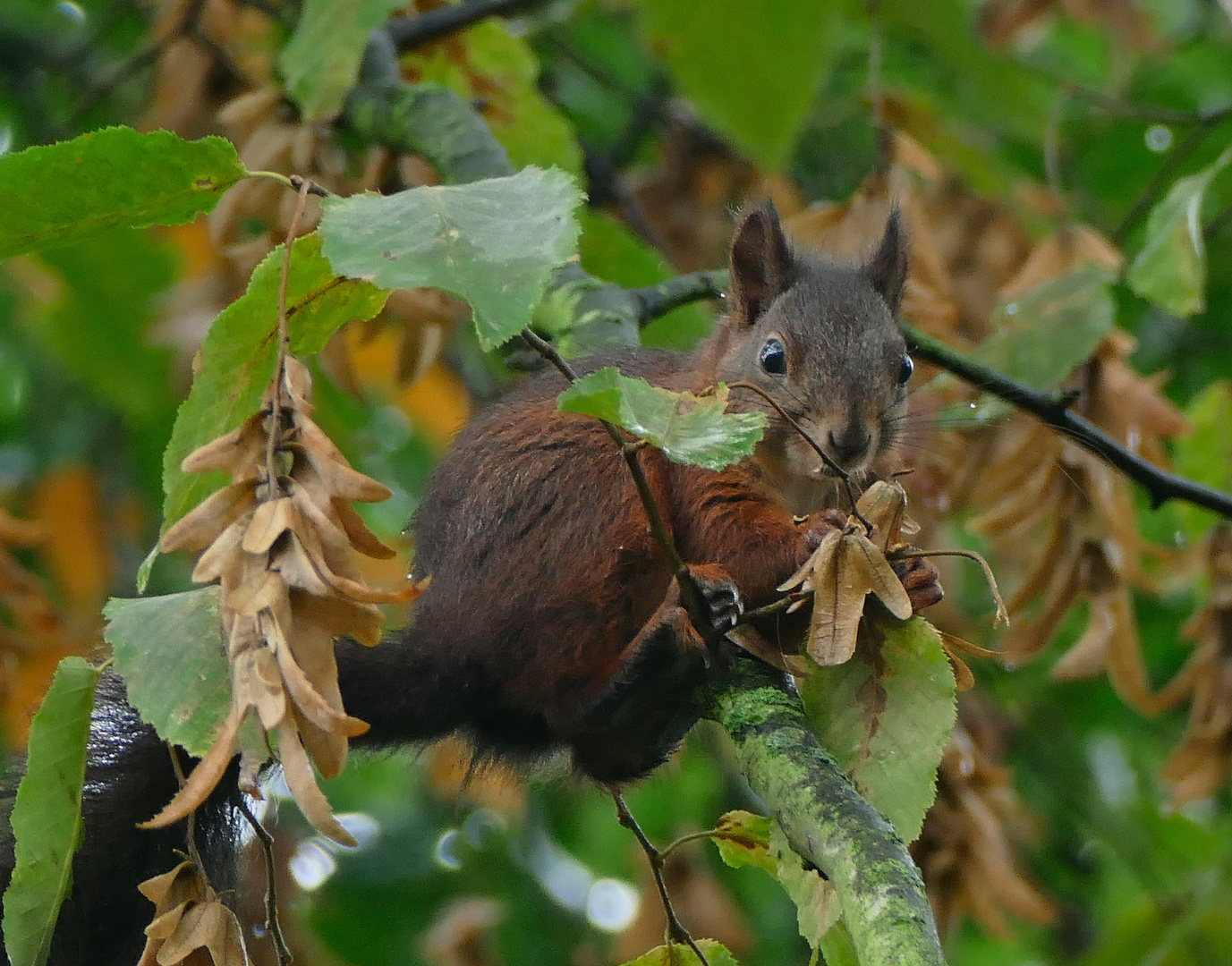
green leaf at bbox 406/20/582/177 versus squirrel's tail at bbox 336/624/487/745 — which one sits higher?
green leaf at bbox 406/20/582/177

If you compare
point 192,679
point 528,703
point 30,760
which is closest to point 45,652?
point 528,703

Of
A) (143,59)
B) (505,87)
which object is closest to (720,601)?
(505,87)

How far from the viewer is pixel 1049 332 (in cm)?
262

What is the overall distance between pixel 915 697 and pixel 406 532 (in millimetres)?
1561

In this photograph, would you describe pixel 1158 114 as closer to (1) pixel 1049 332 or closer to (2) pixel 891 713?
(1) pixel 1049 332

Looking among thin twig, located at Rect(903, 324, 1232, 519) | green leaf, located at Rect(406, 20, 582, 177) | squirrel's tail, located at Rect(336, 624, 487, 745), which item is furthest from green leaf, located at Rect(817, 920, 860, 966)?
green leaf, located at Rect(406, 20, 582, 177)

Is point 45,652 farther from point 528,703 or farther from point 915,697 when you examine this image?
point 915,697

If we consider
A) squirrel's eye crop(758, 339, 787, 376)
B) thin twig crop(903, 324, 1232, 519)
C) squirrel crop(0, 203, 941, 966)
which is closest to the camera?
squirrel crop(0, 203, 941, 966)

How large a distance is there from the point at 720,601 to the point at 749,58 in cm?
123

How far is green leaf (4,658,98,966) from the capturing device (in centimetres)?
148

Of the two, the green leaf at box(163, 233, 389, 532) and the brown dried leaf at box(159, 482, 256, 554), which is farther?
the green leaf at box(163, 233, 389, 532)

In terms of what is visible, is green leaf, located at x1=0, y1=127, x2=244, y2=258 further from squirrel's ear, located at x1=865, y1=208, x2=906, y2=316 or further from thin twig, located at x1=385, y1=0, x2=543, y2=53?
thin twig, located at x1=385, y1=0, x2=543, y2=53

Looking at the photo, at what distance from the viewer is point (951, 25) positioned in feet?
10.4

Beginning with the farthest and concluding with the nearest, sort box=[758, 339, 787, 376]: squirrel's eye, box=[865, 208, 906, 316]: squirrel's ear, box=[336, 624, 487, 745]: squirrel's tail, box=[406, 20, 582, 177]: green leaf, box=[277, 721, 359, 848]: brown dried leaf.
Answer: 1. box=[406, 20, 582, 177]: green leaf
2. box=[865, 208, 906, 316]: squirrel's ear
3. box=[758, 339, 787, 376]: squirrel's eye
4. box=[336, 624, 487, 745]: squirrel's tail
5. box=[277, 721, 359, 848]: brown dried leaf
